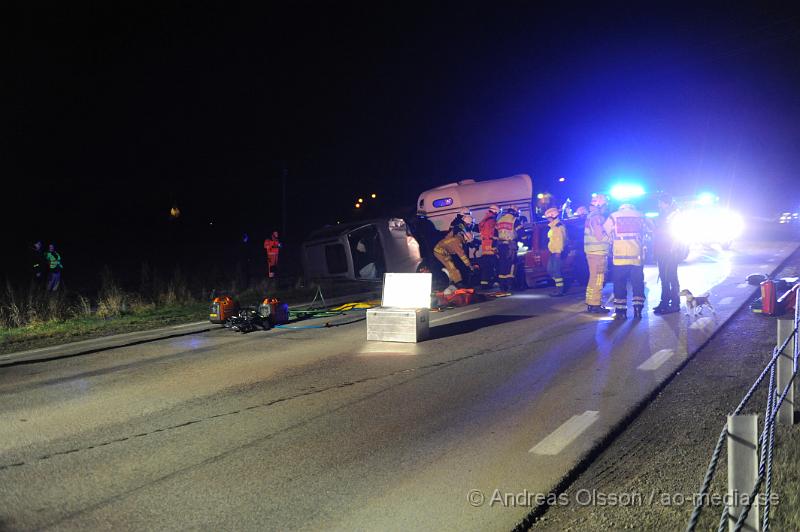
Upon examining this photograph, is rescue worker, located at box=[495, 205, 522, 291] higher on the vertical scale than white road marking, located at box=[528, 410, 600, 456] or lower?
higher

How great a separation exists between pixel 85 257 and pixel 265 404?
33743 mm

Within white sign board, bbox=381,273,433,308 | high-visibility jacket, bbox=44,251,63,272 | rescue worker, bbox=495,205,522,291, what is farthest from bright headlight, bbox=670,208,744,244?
high-visibility jacket, bbox=44,251,63,272

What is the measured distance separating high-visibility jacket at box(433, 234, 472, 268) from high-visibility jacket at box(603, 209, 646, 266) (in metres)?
5.09

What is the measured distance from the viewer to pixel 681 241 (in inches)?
511

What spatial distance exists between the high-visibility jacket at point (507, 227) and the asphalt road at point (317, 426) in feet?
20.8

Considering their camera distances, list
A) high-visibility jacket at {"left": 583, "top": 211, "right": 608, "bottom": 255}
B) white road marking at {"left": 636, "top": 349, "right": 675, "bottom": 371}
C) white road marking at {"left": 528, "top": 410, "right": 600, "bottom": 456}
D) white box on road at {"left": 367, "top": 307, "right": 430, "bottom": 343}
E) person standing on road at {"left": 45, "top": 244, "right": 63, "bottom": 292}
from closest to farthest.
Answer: white road marking at {"left": 528, "top": 410, "right": 600, "bottom": 456} → white road marking at {"left": 636, "top": 349, "right": 675, "bottom": 371} → white box on road at {"left": 367, "top": 307, "right": 430, "bottom": 343} → high-visibility jacket at {"left": 583, "top": 211, "right": 608, "bottom": 255} → person standing on road at {"left": 45, "top": 244, "right": 63, "bottom": 292}

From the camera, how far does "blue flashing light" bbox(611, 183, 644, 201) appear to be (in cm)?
2344

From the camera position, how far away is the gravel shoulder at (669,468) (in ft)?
12.7

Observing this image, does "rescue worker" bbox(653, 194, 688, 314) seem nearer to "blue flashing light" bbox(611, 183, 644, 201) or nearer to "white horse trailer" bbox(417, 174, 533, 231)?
"white horse trailer" bbox(417, 174, 533, 231)

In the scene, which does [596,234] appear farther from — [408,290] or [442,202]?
[442,202]

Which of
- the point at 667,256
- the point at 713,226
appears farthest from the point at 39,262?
the point at 713,226

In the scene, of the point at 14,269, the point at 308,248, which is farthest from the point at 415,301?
the point at 14,269

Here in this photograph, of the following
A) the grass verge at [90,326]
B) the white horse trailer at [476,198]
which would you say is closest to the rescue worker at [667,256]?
the white horse trailer at [476,198]

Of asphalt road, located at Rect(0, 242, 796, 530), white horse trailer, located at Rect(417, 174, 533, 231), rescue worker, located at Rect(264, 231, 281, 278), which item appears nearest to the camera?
asphalt road, located at Rect(0, 242, 796, 530)
